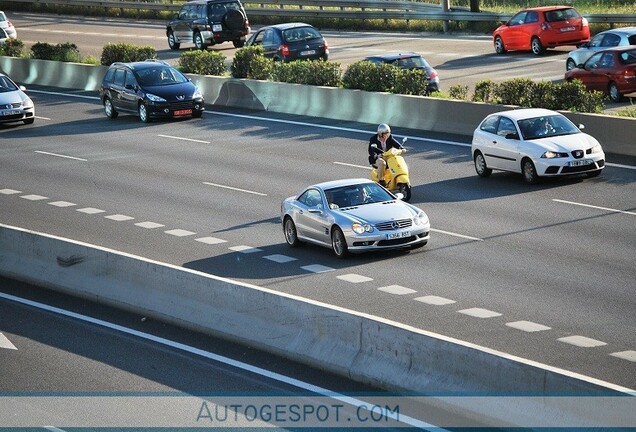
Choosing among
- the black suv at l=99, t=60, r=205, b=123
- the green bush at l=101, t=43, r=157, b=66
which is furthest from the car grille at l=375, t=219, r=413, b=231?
the green bush at l=101, t=43, r=157, b=66

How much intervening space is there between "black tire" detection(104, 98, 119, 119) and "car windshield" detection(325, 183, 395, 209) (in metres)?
19.0

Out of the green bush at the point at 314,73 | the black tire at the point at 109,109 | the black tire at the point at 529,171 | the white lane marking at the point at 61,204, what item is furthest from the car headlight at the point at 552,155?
the black tire at the point at 109,109

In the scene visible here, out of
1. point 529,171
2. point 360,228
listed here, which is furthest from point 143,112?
point 360,228

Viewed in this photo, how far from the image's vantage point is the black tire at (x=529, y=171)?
87.3ft

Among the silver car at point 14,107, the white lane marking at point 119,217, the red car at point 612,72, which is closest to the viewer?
the white lane marking at point 119,217

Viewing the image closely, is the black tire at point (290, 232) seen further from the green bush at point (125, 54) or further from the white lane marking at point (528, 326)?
the green bush at point (125, 54)

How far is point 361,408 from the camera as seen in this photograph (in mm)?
13711

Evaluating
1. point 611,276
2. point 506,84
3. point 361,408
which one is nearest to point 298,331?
point 361,408

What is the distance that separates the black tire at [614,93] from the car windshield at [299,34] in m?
13.1

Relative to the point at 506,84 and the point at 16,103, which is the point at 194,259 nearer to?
the point at 506,84

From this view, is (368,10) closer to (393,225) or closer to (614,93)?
(614,93)

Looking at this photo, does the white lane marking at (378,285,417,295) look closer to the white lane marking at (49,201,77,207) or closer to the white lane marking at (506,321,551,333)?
the white lane marking at (506,321,551,333)

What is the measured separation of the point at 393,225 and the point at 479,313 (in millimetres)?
4215

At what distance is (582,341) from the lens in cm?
1595
